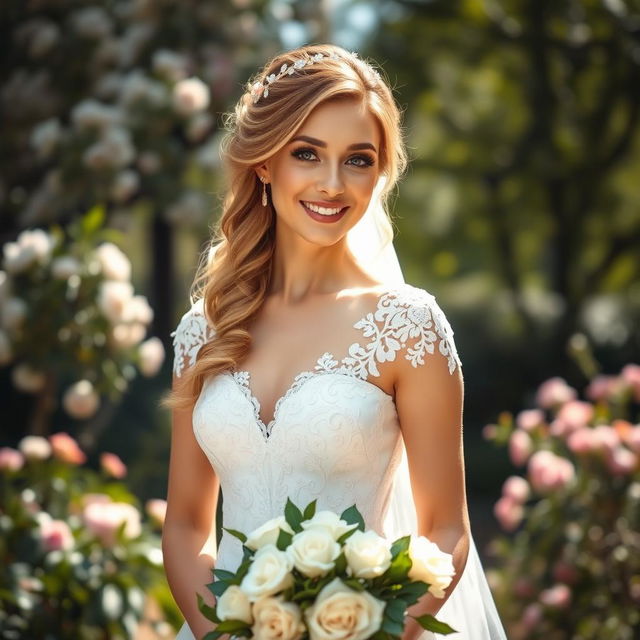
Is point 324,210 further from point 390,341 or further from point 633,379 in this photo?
point 633,379

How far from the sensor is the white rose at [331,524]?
2406 mm

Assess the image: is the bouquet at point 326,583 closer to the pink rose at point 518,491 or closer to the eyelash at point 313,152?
the eyelash at point 313,152

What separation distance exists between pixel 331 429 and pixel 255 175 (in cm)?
81

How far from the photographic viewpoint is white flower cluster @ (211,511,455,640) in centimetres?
230

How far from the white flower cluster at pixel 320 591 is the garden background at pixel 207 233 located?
5.12ft

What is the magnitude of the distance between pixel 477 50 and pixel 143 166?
25.0ft

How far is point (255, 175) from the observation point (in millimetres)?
3361

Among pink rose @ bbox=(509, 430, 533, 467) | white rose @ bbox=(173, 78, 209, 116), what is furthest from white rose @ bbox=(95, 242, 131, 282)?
pink rose @ bbox=(509, 430, 533, 467)

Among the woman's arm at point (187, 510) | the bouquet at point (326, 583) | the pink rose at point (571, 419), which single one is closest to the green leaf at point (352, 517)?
the bouquet at point (326, 583)

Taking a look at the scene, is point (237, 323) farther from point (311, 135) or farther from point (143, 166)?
point (143, 166)

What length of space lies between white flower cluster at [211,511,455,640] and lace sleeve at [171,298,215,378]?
1041 millimetres

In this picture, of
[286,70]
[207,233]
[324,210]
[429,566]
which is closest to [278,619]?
[429,566]

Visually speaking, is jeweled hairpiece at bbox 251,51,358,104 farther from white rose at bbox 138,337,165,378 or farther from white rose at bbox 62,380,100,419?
white rose at bbox 62,380,100,419

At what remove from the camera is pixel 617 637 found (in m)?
4.94
